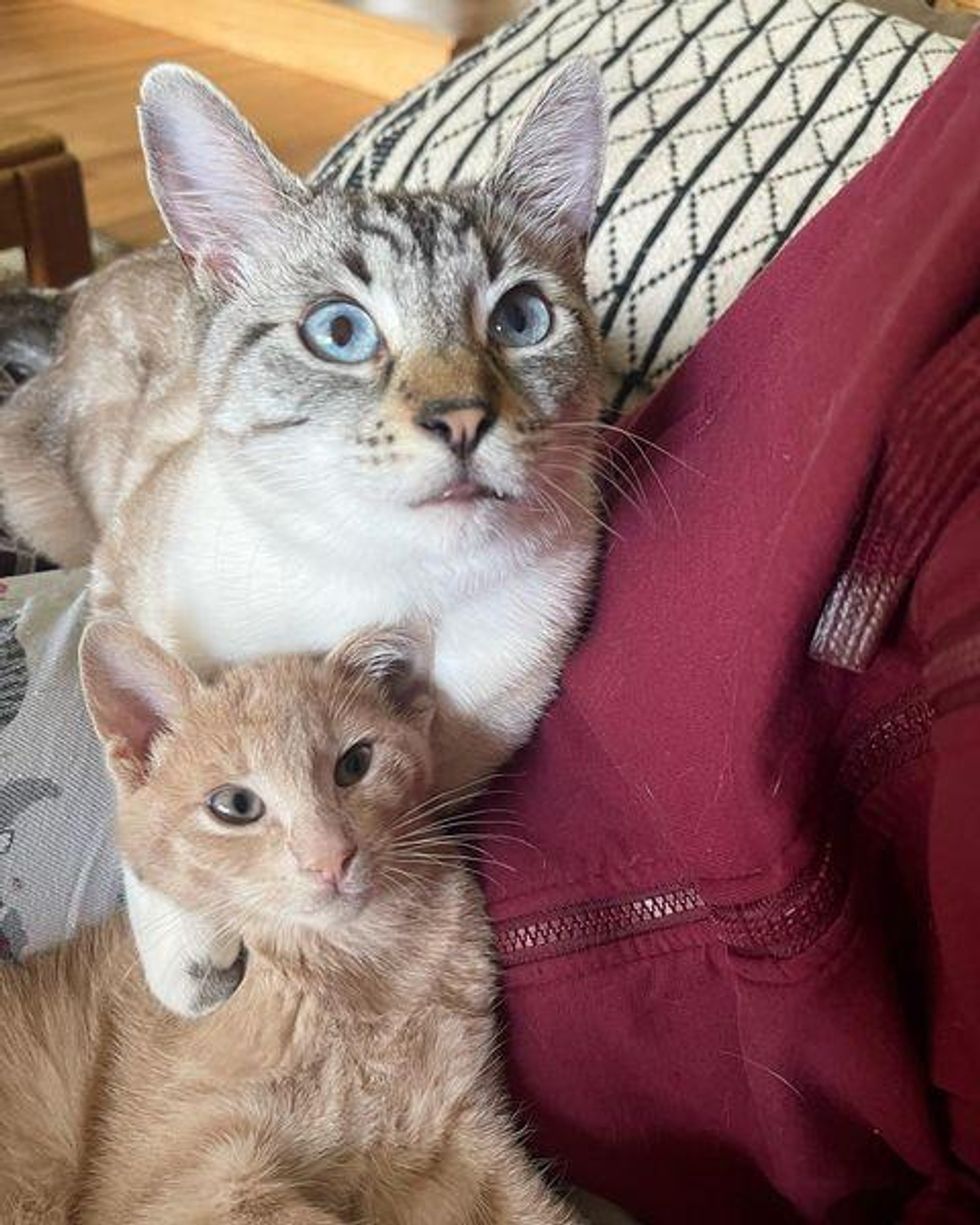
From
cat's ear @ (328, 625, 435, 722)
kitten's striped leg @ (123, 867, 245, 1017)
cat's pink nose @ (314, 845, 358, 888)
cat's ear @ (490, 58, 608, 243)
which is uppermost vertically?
cat's ear @ (490, 58, 608, 243)

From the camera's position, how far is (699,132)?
1.37 m

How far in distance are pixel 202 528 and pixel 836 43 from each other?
0.92 metres

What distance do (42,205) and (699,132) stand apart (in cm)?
104

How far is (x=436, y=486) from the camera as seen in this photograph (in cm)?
85

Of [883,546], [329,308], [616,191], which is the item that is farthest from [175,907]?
[616,191]

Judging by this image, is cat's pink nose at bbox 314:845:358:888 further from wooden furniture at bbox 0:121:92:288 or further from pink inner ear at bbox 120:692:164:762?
wooden furniture at bbox 0:121:92:288

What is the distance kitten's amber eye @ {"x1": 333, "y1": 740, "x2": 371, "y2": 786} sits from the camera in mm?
903

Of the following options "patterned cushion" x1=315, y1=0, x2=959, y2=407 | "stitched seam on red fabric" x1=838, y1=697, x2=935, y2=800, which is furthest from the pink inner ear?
"patterned cushion" x1=315, y1=0, x2=959, y2=407

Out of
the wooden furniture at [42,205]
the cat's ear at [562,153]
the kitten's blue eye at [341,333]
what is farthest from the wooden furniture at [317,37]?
the kitten's blue eye at [341,333]

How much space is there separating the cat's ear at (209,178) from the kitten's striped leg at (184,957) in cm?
49

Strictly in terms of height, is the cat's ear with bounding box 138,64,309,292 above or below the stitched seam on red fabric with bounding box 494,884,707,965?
above

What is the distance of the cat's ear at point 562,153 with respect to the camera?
102 centimetres

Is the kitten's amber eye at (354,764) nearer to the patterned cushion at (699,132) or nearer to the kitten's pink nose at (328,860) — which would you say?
the kitten's pink nose at (328,860)

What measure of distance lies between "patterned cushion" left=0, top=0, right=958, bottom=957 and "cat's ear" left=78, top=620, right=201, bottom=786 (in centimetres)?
12
